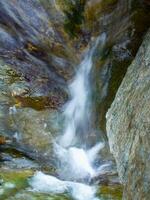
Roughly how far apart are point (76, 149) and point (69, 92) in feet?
7.23

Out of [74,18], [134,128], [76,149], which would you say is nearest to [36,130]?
[76,149]

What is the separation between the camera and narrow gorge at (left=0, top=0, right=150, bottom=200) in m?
9.38

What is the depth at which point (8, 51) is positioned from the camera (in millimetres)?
14305

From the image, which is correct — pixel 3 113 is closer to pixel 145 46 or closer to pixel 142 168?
pixel 145 46

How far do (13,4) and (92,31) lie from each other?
2677 mm

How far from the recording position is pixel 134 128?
6.77 m

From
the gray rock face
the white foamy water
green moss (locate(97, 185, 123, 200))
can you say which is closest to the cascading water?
the white foamy water

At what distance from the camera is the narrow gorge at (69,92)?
9.38 meters

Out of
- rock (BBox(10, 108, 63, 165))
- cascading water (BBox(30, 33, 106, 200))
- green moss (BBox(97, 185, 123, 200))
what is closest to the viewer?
green moss (BBox(97, 185, 123, 200))

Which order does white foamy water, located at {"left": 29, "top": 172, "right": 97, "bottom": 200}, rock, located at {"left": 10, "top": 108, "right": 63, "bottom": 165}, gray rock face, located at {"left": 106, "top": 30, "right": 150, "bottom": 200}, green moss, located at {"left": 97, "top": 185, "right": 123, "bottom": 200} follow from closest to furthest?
1. gray rock face, located at {"left": 106, "top": 30, "right": 150, "bottom": 200}
2. green moss, located at {"left": 97, "top": 185, "right": 123, "bottom": 200}
3. white foamy water, located at {"left": 29, "top": 172, "right": 97, "bottom": 200}
4. rock, located at {"left": 10, "top": 108, "right": 63, "bottom": 165}

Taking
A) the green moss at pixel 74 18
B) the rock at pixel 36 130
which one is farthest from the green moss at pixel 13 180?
the green moss at pixel 74 18

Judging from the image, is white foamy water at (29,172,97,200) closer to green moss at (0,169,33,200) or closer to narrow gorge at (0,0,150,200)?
narrow gorge at (0,0,150,200)

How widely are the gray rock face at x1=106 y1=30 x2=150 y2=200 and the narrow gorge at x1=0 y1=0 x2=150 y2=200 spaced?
36 mm

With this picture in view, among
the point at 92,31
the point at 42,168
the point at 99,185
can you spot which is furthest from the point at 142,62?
the point at 92,31
